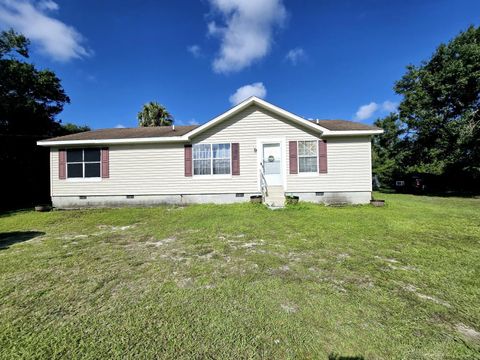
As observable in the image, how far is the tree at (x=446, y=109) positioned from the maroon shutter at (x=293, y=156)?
11.3m

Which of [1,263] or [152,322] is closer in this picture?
[152,322]

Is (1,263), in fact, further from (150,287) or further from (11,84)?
(11,84)

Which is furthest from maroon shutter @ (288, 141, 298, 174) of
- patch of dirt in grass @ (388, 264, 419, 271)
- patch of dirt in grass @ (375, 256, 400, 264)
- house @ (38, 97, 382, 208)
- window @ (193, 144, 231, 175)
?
patch of dirt in grass @ (388, 264, 419, 271)

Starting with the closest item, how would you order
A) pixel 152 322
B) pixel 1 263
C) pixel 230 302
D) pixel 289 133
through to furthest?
pixel 152 322, pixel 230 302, pixel 1 263, pixel 289 133

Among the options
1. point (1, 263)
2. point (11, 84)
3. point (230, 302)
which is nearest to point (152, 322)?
point (230, 302)

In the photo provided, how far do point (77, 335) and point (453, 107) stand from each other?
22.0m

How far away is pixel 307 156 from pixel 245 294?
8.33 m

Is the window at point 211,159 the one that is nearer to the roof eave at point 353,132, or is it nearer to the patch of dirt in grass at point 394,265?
the roof eave at point 353,132

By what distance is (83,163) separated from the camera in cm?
1073

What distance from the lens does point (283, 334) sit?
2240mm

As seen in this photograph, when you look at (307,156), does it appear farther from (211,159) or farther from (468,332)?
(468,332)

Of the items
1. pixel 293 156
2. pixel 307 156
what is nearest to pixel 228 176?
pixel 293 156

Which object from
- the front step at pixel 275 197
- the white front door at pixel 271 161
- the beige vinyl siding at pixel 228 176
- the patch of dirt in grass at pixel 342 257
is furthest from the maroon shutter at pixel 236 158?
the patch of dirt in grass at pixel 342 257

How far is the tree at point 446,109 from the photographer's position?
14344 millimetres
